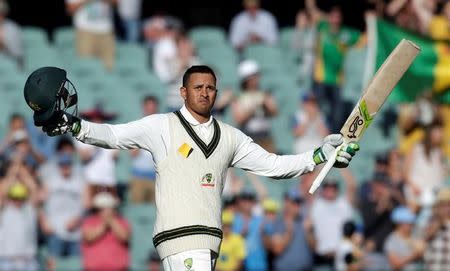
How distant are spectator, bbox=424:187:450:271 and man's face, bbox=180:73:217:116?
7014 millimetres

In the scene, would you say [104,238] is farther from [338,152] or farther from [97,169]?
[338,152]

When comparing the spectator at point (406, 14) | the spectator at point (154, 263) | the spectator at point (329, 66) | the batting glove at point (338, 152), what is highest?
the spectator at point (406, 14)

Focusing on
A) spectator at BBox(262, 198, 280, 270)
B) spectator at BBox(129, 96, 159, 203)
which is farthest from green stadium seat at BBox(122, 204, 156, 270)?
spectator at BBox(262, 198, 280, 270)

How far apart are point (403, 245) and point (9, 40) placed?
6031 mm

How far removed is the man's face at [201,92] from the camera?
8.32 metres

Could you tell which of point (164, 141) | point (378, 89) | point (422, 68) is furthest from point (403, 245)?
point (164, 141)

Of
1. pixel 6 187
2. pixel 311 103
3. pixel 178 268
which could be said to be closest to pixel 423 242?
pixel 311 103

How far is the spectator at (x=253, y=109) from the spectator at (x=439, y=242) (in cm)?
212

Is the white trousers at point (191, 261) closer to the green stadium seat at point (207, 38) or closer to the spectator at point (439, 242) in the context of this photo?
the spectator at point (439, 242)

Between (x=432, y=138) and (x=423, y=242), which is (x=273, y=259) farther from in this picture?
(x=432, y=138)

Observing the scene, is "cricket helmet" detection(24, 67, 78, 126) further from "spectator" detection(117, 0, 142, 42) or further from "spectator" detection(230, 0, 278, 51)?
"spectator" detection(230, 0, 278, 51)

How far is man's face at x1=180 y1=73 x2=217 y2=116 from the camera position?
8.32 m

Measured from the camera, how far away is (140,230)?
48.6 feet

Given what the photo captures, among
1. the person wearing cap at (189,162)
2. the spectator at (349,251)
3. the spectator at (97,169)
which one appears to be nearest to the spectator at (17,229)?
the spectator at (97,169)
